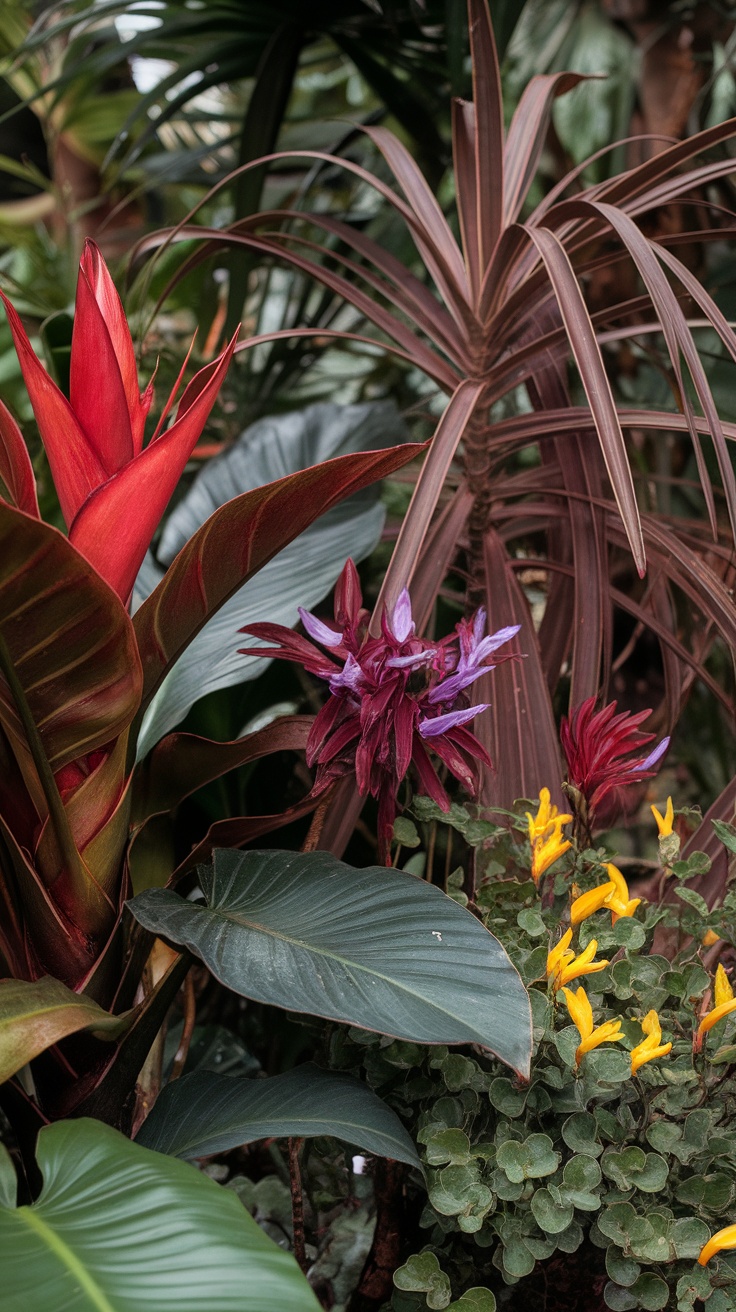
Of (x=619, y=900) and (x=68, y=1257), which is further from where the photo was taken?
(x=619, y=900)

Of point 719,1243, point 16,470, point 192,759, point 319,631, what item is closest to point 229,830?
point 192,759

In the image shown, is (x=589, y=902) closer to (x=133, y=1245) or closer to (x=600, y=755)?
(x=600, y=755)

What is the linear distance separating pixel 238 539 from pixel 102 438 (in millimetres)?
120

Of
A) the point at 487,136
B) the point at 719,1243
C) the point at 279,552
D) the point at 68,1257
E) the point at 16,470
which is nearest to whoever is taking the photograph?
the point at 68,1257

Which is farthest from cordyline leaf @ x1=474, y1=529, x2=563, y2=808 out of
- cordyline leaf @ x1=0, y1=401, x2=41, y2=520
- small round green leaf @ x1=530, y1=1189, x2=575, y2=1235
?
cordyline leaf @ x1=0, y1=401, x2=41, y2=520

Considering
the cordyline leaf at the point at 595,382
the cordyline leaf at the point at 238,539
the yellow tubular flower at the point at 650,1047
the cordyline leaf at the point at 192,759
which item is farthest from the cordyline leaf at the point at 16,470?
the yellow tubular flower at the point at 650,1047

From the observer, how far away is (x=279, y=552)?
785mm

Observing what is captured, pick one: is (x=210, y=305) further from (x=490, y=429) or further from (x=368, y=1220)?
(x=368, y=1220)

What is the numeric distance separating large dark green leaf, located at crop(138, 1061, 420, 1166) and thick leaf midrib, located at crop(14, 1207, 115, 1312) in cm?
16

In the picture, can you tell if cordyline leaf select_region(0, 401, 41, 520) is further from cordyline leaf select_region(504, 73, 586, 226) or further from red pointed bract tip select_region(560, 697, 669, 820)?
cordyline leaf select_region(504, 73, 586, 226)

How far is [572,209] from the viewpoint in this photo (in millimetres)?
827

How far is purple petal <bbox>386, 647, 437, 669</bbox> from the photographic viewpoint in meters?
0.64

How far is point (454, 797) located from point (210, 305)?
102 cm

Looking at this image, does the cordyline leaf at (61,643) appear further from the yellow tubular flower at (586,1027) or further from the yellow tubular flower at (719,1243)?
the yellow tubular flower at (719,1243)
